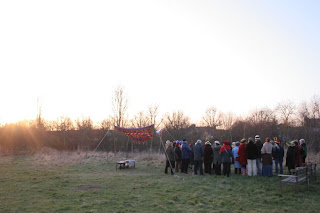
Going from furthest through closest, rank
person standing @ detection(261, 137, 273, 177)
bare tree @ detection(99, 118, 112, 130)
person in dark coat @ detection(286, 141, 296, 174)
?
bare tree @ detection(99, 118, 112, 130) → person standing @ detection(261, 137, 273, 177) → person in dark coat @ detection(286, 141, 296, 174)

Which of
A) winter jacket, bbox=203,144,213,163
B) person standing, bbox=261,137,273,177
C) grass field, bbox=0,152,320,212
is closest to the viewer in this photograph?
grass field, bbox=0,152,320,212

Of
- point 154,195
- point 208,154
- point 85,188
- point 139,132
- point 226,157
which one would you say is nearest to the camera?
point 154,195

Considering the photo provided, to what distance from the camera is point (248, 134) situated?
29969 millimetres

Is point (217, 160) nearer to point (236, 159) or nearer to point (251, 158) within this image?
point (236, 159)

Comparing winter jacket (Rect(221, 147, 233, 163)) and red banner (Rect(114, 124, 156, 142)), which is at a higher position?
red banner (Rect(114, 124, 156, 142))

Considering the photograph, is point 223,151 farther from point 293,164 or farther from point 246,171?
point 293,164

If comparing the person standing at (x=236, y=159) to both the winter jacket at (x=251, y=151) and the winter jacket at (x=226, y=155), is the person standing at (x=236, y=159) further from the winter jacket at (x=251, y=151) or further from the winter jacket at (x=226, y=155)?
the winter jacket at (x=251, y=151)

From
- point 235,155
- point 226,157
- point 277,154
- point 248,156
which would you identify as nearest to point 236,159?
point 235,155

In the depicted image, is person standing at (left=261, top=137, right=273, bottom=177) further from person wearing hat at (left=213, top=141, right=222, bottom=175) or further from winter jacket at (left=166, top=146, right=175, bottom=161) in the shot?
winter jacket at (left=166, top=146, right=175, bottom=161)

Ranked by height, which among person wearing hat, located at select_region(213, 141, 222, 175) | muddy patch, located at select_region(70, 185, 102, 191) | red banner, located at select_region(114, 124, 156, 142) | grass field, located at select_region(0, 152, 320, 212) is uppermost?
red banner, located at select_region(114, 124, 156, 142)

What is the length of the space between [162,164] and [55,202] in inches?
408

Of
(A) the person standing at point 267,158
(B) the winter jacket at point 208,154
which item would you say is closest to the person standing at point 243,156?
(A) the person standing at point 267,158

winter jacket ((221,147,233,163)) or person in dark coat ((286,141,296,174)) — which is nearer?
person in dark coat ((286,141,296,174))

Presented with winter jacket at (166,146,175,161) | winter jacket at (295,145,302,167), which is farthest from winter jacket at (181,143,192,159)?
winter jacket at (295,145,302,167)
